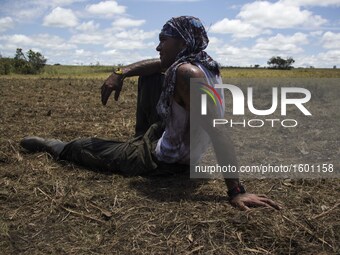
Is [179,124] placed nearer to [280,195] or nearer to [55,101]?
[280,195]

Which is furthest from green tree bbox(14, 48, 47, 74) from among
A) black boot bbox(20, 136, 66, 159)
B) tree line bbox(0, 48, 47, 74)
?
black boot bbox(20, 136, 66, 159)

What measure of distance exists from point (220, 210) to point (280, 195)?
21.4 inches

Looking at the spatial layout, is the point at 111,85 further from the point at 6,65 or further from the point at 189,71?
the point at 6,65

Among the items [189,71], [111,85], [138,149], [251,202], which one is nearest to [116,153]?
[138,149]

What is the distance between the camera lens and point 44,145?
3.69 meters

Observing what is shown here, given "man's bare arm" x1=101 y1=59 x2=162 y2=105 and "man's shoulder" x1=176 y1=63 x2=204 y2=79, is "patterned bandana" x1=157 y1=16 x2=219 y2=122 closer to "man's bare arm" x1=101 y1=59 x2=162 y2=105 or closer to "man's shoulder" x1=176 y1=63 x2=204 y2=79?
"man's shoulder" x1=176 y1=63 x2=204 y2=79

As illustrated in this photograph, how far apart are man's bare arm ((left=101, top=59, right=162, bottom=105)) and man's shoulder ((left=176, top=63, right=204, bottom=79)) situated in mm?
931

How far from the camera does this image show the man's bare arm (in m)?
3.40

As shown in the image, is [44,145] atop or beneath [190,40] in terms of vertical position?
beneath

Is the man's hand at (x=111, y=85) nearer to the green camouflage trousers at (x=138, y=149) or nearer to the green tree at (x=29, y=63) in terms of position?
the green camouflage trousers at (x=138, y=149)

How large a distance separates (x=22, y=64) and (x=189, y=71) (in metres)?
29.1

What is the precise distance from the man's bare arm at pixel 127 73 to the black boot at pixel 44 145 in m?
0.59

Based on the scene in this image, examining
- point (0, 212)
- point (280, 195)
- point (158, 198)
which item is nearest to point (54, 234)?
point (0, 212)

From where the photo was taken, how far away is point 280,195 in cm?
279
